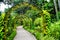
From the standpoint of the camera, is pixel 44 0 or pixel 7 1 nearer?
pixel 44 0

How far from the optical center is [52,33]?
14.1 meters

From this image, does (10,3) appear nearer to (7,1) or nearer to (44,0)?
(7,1)

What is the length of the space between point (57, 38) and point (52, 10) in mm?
18149

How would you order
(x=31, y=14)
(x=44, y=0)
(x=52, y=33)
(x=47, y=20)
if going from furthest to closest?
(x=31, y=14) → (x=44, y=0) → (x=47, y=20) → (x=52, y=33)

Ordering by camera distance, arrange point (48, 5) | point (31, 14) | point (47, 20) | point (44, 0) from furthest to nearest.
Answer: point (31, 14)
point (44, 0)
point (48, 5)
point (47, 20)

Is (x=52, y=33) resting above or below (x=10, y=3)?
above

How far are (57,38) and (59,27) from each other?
0.68 metres

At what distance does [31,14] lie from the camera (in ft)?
130

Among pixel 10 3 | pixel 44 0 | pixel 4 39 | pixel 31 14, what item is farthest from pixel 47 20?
pixel 10 3

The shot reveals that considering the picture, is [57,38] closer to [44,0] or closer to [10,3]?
[44,0]

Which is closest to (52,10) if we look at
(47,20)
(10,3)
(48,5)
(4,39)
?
(48,5)

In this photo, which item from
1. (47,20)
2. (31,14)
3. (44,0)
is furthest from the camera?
(31,14)

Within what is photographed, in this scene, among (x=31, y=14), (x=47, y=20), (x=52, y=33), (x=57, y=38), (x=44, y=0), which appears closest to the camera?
(x=57, y=38)

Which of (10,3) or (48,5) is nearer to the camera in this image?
(48,5)
